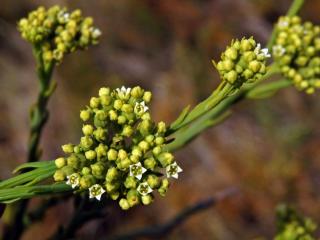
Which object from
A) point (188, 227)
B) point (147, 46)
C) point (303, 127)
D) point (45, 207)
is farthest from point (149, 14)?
point (45, 207)

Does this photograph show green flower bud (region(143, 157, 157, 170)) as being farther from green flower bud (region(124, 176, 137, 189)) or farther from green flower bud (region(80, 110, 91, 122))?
green flower bud (region(80, 110, 91, 122))

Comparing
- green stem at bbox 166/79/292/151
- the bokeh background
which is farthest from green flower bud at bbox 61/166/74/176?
the bokeh background

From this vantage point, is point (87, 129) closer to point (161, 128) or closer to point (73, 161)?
point (73, 161)

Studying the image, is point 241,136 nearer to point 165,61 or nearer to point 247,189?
point 247,189

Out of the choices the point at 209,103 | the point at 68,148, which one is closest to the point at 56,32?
the point at 68,148

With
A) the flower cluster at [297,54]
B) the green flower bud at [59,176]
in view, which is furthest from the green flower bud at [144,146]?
the flower cluster at [297,54]

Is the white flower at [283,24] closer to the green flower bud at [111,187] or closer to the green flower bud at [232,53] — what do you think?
the green flower bud at [232,53]
